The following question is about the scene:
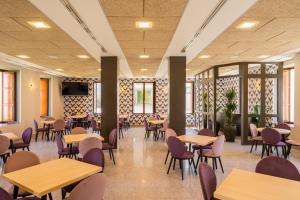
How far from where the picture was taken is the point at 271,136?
540 centimetres

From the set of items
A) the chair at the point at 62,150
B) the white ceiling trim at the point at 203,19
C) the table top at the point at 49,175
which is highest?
the white ceiling trim at the point at 203,19

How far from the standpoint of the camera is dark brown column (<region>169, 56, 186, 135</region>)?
21.0 ft

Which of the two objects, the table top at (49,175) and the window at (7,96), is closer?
the table top at (49,175)

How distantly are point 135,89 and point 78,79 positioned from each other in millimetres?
3388

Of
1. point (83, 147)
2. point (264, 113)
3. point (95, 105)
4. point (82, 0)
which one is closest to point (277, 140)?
point (264, 113)

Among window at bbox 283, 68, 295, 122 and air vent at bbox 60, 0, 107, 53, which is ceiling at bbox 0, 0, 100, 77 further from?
window at bbox 283, 68, 295, 122

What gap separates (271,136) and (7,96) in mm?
8735

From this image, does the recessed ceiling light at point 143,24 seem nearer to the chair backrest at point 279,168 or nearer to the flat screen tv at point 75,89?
the chair backrest at point 279,168

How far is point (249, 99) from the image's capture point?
7852 mm

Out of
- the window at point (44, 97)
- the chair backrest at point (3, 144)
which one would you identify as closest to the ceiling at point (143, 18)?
the chair backrest at point (3, 144)

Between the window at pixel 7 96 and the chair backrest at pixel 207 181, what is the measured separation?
26.1 ft

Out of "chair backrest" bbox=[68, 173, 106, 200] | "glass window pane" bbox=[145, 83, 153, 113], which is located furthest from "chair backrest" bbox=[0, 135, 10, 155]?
"glass window pane" bbox=[145, 83, 153, 113]

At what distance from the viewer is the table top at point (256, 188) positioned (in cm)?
189

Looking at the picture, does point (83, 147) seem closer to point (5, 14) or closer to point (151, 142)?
point (5, 14)
